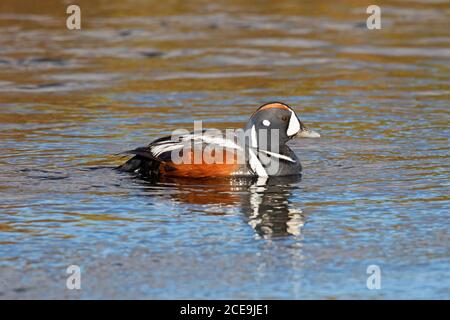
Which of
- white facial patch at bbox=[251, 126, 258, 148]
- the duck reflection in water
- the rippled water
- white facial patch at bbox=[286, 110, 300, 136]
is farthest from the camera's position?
white facial patch at bbox=[286, 110, 300, 136]

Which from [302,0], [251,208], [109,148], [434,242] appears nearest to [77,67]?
[109,148]

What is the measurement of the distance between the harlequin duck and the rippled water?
176 millimetres

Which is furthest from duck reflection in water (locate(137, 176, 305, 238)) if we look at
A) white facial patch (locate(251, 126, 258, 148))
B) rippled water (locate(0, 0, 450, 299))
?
white facial patch (locate(251, 126, 258, 148))

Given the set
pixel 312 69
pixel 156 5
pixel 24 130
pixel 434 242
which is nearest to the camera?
pixel 434 242

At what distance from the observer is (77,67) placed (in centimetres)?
1655

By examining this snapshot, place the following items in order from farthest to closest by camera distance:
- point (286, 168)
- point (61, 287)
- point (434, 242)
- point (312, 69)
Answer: point (312, 69), point (286, 168), point (434, 242), point (61, 287)

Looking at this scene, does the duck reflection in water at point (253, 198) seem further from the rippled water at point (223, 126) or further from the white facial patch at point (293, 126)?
the white facial patch at point (293, 126)

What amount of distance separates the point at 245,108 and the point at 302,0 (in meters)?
8.10

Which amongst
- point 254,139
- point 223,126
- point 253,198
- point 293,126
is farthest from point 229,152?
point 223,126

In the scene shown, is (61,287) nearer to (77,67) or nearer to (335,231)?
(335,231)

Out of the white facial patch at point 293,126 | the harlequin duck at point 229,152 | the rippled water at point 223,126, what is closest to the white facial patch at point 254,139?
the harlequin duck at point 229,152

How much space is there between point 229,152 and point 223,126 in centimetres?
249

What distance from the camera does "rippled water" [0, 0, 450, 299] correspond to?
25.2 feet

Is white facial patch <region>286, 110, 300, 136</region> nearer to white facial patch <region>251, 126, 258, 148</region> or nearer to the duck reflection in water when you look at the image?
white facial patch <region>251, 126, 258, 148</region>
